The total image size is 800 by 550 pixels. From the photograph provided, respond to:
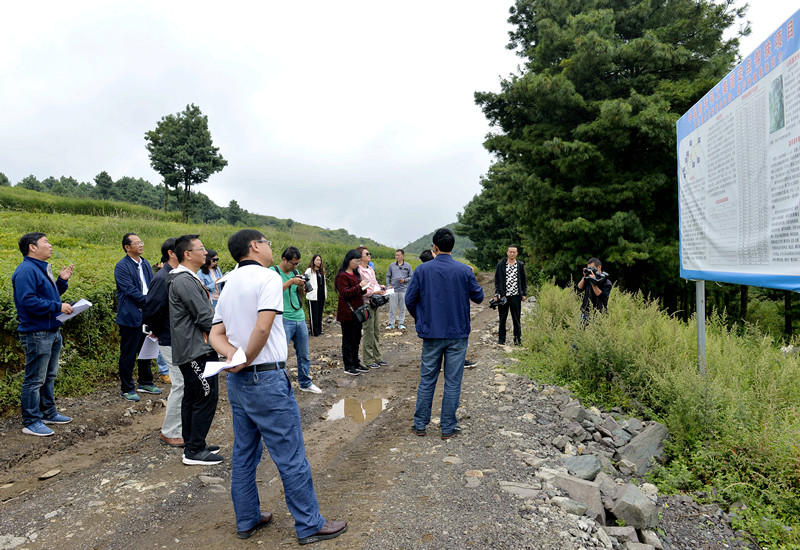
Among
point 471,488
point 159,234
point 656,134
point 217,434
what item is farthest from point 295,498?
point 159,234

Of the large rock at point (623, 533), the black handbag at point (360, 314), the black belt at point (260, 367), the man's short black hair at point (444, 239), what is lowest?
the large rock at point (623, 533)

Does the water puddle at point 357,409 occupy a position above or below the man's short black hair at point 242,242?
below

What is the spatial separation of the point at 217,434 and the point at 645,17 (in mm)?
17308

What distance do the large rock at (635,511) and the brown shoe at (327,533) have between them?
6.72 feet

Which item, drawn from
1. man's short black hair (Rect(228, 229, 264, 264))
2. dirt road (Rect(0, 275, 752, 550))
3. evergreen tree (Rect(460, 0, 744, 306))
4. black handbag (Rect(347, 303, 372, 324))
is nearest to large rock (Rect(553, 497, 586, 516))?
dirt road (Rect(0, 275, 752, 550))

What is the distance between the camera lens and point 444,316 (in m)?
4.64

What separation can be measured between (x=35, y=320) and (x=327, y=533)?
13.6 feet

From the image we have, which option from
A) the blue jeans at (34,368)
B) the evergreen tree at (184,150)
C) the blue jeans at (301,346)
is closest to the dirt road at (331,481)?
the blue jeans at (34,368)

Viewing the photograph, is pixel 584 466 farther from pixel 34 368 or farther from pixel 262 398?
pixel 34 368

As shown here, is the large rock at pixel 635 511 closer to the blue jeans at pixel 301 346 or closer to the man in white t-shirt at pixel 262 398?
the man in white t-shirt at pixel 262 398

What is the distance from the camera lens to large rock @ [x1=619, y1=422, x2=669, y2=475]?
437 cm

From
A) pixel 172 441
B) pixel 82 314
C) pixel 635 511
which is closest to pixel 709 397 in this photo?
pixel 635 511

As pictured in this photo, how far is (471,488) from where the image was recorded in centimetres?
358

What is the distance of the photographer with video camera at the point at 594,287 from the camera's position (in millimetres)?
7562
